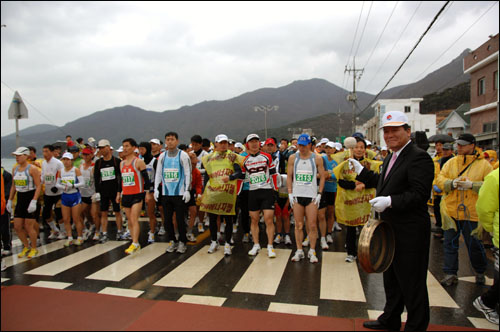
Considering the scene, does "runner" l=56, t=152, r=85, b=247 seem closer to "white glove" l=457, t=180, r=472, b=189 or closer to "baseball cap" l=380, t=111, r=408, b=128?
"baseball cap" l=380, t=111, r=408, b=128

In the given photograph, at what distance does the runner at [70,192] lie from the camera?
22.8 ft

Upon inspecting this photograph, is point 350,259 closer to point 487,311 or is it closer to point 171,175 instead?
point 487,311

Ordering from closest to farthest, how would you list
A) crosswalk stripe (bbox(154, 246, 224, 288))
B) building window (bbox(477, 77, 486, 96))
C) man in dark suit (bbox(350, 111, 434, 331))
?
man in dark suit (bbox(350, 111, 434, 331)) < crosswalk stripe (bbox(154, 246, 224, 288)) < building window (bbox(477, 77, 486, 96))

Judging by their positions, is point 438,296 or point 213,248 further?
point 213,248

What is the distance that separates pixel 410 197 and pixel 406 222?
0.28m

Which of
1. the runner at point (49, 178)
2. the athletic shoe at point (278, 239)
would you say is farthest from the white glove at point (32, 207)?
the athletic shoe at point (278, 239)

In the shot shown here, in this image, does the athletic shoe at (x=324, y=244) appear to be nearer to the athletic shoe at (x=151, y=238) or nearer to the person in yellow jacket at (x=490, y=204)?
the person in yellow jacket at (x=490, y=204)

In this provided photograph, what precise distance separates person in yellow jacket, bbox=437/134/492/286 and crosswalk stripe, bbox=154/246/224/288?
12.1 feet

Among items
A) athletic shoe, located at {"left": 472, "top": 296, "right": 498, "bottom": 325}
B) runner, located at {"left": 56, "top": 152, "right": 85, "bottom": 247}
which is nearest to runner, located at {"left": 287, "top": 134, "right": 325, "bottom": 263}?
athletic shoe, located at {"left": 472, "top": 296, "right": 498, "bottom": 325}

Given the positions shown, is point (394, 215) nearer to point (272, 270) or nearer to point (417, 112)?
point (272, 270)

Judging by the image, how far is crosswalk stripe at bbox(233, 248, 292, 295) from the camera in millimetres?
4475

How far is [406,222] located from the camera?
113 inches

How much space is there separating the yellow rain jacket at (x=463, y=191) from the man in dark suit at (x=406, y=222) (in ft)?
7.17

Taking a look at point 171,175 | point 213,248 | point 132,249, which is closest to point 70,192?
point 132,249
